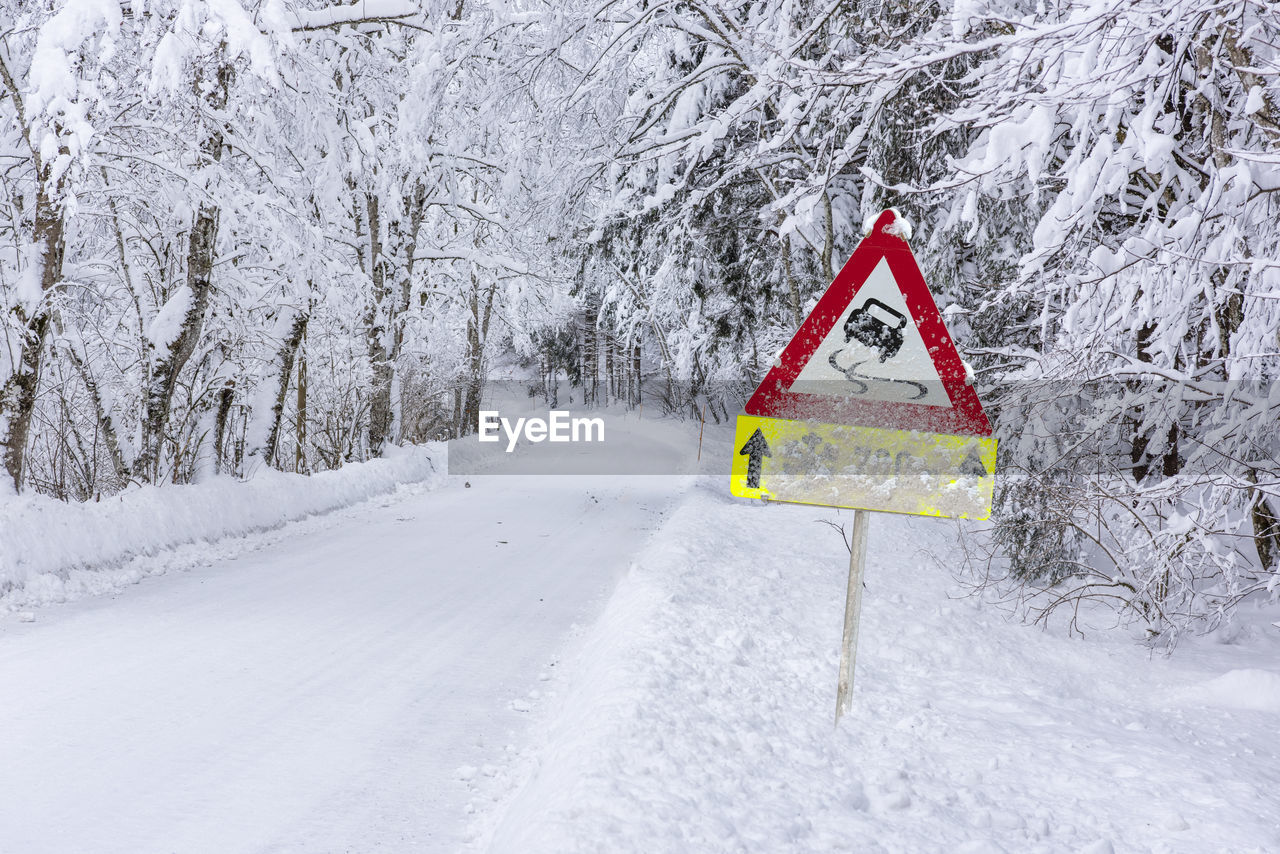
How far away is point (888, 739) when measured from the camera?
158 inches

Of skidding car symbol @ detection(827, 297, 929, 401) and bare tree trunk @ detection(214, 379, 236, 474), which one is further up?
skidding car symbol @ detection(827, 297, 929, 401)

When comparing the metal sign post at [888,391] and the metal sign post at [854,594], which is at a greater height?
the metal sign post at [888,391]

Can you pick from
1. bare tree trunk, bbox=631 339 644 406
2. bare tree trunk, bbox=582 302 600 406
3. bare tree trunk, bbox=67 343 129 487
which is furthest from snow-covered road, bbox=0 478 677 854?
bare tree trunk, bbox=582 302 600 406

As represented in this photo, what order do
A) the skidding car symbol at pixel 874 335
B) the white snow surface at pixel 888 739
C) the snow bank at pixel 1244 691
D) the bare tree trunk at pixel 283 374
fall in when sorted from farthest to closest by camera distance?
the bare tree trunk at pixel 283 374
the snow bank at pixel 1244 691
the skidding car symbol at pixel 874 335
the white snow surface at pixel 888 739

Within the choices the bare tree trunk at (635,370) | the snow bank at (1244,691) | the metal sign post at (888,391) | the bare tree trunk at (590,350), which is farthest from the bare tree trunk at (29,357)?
the bare tree trunk at (590,350)

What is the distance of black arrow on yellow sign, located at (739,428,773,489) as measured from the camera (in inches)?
149

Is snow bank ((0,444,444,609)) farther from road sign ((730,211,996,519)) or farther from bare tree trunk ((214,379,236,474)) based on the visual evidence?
road sign ((730,211,996,519))

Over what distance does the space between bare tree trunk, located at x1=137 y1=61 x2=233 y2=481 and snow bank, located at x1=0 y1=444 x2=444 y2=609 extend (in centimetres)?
77

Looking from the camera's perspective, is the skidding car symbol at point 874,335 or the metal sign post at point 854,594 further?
the metal sign post at point 854,594

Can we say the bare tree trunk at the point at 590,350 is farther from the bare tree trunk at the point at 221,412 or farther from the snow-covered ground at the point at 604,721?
the snow-covered ground at the point at 604,721

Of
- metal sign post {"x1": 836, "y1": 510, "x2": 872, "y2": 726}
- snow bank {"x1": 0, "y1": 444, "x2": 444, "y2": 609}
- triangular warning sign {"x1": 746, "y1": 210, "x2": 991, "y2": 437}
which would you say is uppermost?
triangular warning sign {"x1": 746, "y1": 210, "x2": 991, "y2": 437}

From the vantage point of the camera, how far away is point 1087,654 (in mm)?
5660

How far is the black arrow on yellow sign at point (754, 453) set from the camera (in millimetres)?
3781

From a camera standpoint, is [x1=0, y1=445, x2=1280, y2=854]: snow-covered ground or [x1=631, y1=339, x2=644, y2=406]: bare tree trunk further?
[x1=631, y1=339, x2=644, y2=406]: bare tree trunk
